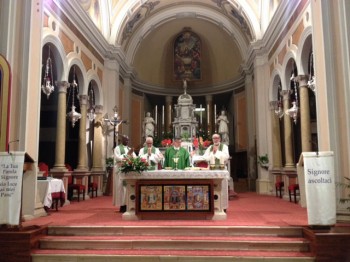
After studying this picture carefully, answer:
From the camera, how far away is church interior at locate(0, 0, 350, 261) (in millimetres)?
6199

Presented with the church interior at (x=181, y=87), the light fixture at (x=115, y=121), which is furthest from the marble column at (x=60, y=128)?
the light fixture at (x=115, y=121)

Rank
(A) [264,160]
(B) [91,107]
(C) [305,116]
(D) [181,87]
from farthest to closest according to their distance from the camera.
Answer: (D) [181,87]
(B) [91,107]
(A) [264,160]
(C) [305,116]

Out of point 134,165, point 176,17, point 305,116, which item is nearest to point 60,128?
point 134,165

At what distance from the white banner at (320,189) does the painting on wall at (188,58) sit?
13.4 m

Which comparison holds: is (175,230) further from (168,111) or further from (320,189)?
(168,111)

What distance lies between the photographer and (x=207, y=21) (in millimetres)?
16656

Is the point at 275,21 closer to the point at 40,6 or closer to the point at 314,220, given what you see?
the point at 40,6

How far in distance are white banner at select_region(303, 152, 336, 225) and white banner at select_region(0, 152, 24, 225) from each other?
402 centimetres

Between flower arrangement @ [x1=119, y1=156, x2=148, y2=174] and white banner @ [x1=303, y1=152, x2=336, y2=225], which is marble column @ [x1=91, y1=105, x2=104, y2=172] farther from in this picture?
white banner @ [x1=303, y1=152, x2=336, y2=225]

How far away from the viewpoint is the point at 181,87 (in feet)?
59.5

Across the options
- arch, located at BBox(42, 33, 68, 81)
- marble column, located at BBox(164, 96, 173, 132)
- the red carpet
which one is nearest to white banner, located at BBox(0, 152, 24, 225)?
the red carpet

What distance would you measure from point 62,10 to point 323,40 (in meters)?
6.75

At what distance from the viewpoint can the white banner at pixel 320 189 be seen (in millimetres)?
4812

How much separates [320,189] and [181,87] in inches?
542
